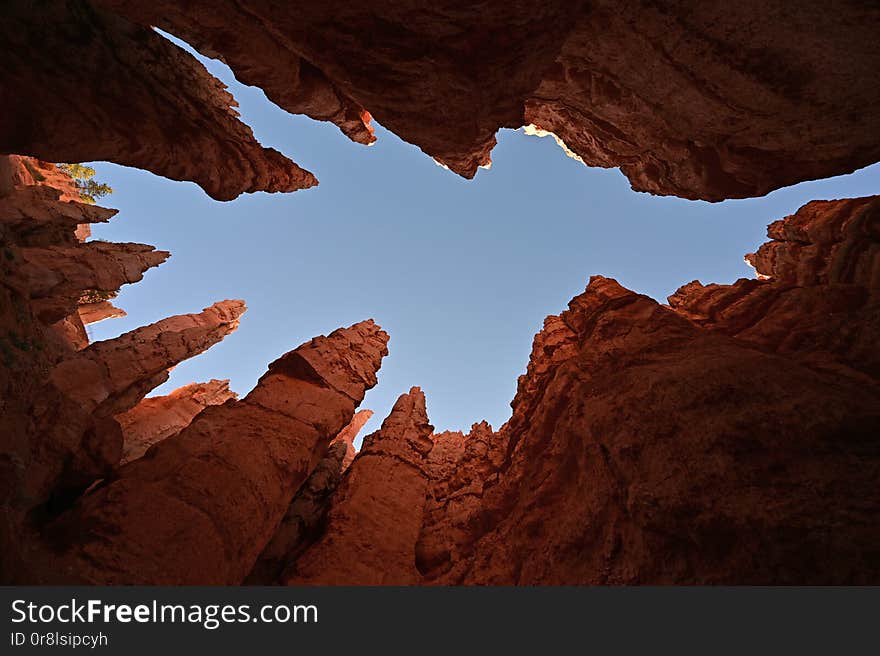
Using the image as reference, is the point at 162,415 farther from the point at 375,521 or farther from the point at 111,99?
the point at 111,99

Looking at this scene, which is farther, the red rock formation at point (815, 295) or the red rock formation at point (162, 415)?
the red rock formation at point (162, 415)

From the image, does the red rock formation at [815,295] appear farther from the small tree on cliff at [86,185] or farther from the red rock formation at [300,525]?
the small tree on cliff at [86,185]

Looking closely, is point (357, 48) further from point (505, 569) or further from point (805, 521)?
point (505, 569)

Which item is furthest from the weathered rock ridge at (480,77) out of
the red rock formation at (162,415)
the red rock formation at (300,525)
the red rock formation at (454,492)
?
the red rock formation at (162,415)

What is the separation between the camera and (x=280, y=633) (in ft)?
14.2

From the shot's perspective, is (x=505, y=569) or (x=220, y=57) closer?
(x=505, y=569)

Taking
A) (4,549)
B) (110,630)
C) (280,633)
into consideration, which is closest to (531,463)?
(280,633)

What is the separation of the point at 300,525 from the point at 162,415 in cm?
2323

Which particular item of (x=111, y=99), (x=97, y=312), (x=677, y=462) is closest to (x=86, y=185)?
(x=97, y=312)

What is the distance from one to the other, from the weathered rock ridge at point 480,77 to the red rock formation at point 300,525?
10.2 metres

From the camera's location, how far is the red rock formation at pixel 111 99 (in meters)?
7.98

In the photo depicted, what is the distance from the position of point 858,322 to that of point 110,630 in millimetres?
12297

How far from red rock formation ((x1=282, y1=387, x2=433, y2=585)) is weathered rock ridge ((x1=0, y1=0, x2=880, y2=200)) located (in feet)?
34.9

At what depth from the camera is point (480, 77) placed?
7383mm
